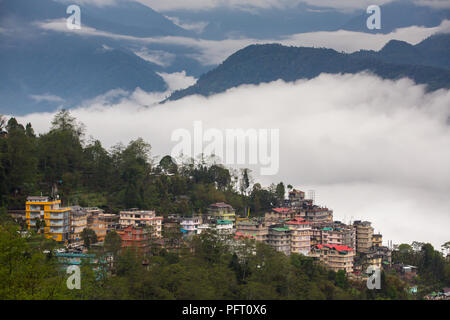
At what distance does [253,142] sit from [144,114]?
52359mm

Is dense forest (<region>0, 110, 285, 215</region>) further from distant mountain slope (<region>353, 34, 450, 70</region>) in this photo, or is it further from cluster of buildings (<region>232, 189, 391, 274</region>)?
distant mountain slope (<region>353, 34, 450, 70</region>)

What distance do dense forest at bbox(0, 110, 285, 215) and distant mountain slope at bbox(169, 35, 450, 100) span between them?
85006mm

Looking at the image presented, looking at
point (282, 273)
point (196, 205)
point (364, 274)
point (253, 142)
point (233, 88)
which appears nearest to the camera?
point (282, 273)

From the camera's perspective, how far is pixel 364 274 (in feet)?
109

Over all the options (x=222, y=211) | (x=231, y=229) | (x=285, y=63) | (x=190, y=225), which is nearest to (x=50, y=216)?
(x=190, y=225)

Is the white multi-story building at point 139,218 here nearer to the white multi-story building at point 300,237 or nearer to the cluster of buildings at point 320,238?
the cluster of buildings at point 320,238

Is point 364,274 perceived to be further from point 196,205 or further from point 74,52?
point 74,52

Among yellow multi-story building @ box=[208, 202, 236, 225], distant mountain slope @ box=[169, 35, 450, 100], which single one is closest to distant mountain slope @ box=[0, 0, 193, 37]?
distant mountain slope @ box=[169, 35, 450, 100]

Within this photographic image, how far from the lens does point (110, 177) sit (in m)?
41.4

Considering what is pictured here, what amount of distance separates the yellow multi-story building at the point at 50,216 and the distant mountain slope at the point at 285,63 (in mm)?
97440

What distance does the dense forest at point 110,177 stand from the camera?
35.6 metres

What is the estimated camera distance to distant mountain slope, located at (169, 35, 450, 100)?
131750mm
